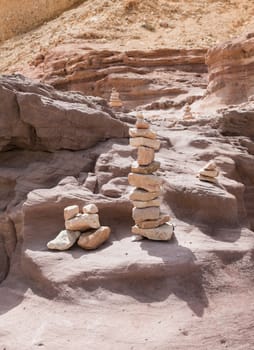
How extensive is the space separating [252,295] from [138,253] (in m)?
1.38

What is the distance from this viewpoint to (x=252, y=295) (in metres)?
4.69

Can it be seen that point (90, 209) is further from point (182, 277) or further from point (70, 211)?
point (182, 277)

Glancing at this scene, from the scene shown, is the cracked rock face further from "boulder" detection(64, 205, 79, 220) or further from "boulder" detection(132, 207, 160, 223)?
"boulder" detection(64, 205, 79, 220)

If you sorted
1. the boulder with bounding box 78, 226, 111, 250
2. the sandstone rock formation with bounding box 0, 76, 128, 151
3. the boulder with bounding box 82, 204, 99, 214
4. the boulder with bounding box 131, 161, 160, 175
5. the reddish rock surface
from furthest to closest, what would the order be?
the sandstone rock formation with bounding box 0, 76, 128, 151 → the boulder with bounding box 131, 161, 160, 175 → the boulder with bounding box 82, 204, 99, 214 → the boulder with bounding box 78, 226, 111, 250 → the reddish rock surface

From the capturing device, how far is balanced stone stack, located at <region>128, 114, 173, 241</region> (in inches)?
209

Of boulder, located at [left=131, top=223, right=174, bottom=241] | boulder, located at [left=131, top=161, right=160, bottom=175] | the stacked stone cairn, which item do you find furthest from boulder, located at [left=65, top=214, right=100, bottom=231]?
boulder, located at [left=131, top=161, right=160, bottom=175]

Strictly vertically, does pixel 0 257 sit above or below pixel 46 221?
below

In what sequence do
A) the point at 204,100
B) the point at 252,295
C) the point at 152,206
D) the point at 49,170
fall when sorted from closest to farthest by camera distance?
the point at 252,295 < the point at 152,206 < the point at 49,170 < the point at 204,100

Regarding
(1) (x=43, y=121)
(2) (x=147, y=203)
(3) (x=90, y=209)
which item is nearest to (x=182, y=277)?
(2) (x=147, y=203)

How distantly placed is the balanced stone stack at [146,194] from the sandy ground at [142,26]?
1976 centimetres

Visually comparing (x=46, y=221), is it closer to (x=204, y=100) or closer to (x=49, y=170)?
(x=49, y=170)

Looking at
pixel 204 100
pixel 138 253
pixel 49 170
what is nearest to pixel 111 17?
pixel 204 100

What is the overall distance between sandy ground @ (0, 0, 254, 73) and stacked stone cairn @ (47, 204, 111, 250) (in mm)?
20419

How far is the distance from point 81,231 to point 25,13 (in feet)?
128
